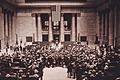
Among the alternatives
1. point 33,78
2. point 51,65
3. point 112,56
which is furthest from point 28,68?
point 51,65

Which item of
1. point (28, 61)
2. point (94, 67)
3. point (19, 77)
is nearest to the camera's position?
point (19, 77)

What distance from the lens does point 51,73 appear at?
117 feet

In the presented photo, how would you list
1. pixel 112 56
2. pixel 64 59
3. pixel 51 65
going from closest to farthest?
pixel 112 56 → pixel 64 59 → pixel 51 65

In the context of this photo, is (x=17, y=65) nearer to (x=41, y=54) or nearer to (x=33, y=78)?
(x=33, y=78)

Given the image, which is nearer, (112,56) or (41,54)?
(112,56)

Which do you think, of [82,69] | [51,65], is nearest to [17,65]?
[82,69]

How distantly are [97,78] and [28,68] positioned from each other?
491cm

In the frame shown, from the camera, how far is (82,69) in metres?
25.5

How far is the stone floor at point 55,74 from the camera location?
32.2 meters

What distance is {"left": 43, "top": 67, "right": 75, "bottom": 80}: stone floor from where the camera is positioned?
32.2m

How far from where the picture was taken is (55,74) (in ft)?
115

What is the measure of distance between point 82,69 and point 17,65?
478cm

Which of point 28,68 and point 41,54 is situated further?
point 41,54

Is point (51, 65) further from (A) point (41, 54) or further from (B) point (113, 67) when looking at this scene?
(B) point (113, 67)
